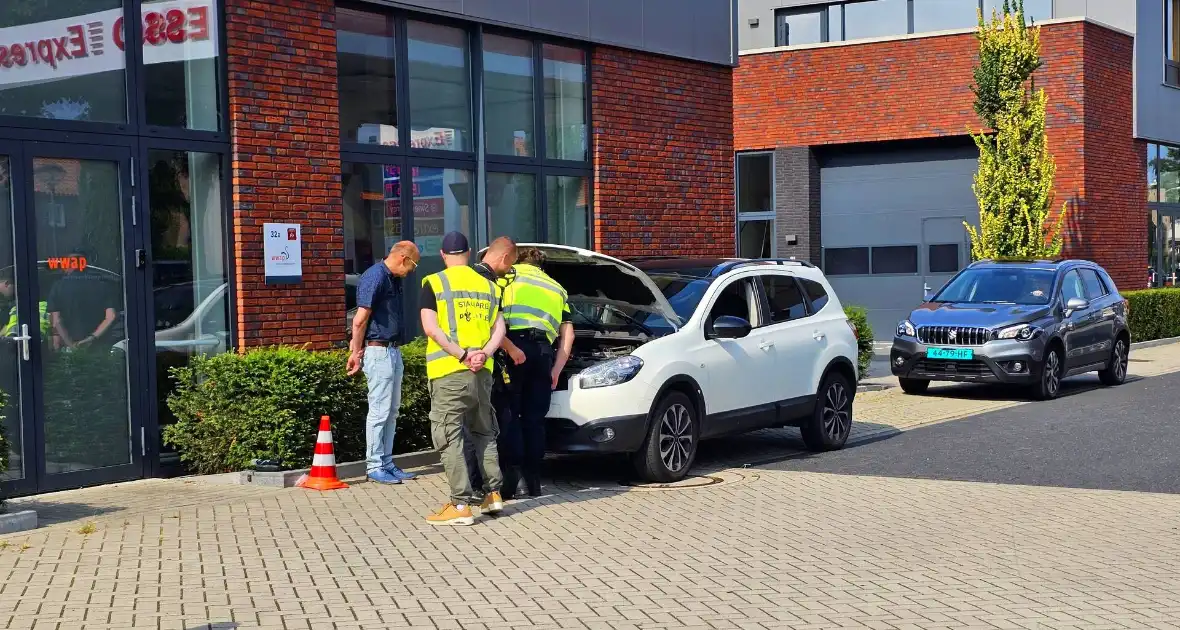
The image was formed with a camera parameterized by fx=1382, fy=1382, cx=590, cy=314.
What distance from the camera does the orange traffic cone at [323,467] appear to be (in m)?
10.1

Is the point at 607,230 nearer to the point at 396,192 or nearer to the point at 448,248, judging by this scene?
the point at 396,192

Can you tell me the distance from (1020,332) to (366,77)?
851 centimetres

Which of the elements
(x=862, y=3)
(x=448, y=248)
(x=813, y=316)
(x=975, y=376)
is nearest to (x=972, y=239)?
(x=862, y=3)

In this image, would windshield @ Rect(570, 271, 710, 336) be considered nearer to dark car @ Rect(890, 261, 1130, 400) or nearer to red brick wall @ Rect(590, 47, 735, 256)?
red brick wall @ Rect(590, 47, 735, 256)

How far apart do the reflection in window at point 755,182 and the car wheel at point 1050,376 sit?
1314 cm

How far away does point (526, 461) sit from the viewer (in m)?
9.88

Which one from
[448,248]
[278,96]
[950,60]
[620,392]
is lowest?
[620,392]

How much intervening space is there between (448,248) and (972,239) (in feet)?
61.8

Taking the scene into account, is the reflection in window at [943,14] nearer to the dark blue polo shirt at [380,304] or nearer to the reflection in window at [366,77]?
the reflection in window at [366,77]

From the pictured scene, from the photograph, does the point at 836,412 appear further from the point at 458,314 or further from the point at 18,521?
the point at 18,521

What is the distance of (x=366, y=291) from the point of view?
1049 cm

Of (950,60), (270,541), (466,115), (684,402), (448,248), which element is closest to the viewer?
(270,541)

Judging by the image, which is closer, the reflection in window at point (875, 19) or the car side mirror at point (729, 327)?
the car side mirror at point (729, 327)

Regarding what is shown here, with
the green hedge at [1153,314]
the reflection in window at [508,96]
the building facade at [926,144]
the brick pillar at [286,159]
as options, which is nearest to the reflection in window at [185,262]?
the brick pillar at [286,159]
